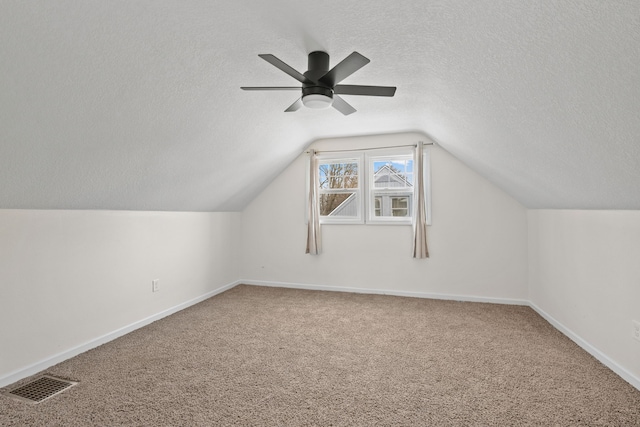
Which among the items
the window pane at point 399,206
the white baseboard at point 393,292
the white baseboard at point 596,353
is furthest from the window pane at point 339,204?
the white baseboard at point 596,353

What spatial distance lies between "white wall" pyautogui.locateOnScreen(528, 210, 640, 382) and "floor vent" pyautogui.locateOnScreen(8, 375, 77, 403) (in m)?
3.80

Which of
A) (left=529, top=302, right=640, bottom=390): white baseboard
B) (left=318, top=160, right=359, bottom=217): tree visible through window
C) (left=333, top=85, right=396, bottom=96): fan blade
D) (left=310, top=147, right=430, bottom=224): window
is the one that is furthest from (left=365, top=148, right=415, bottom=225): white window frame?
(left=333, top=85, right=396, bottom=96): fan blade

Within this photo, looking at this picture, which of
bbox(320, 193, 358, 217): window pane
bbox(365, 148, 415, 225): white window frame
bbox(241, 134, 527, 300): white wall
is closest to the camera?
bbox(241, 134, 527, 300): white wall

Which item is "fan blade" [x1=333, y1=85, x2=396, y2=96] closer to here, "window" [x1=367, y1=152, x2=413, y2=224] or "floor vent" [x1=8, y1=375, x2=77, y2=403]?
"window" [x1=367, y1=152, x2=413, y2=224]

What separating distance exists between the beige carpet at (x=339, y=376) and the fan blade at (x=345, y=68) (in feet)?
6.54

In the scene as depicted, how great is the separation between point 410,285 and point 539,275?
1.49m

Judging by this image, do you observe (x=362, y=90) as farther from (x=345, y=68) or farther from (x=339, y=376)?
(x=339, y=376)

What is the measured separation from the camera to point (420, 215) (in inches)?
168

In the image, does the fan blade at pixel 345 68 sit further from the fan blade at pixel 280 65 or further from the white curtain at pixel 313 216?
the white curtain at pixel 313 216

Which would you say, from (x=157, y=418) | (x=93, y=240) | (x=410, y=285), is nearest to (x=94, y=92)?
(x=93, y=240)

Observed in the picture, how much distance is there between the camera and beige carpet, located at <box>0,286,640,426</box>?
1.86 meters

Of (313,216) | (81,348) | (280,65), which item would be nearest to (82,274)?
(81,348)

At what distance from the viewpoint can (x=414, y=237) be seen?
14.2ft

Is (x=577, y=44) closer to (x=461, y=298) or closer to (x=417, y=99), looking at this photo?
(x=417, y=99)
